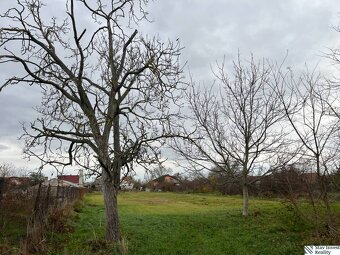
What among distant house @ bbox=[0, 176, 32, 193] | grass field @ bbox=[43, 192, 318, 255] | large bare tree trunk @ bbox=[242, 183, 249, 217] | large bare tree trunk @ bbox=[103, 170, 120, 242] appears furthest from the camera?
large bare tree trunk @ bbox=[242, 183, 249, 217]

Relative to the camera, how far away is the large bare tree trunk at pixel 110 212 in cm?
1352

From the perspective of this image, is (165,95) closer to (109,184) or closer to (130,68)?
(130,68)

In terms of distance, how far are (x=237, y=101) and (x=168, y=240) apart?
10347 millimetres

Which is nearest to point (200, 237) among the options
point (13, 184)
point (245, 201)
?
point (245, 201)

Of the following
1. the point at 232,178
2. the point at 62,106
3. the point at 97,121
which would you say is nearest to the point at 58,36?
the point at 62,106

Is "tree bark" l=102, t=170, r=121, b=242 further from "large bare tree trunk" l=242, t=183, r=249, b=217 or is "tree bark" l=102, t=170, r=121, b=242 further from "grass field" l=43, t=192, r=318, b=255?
"large bare tree trunk" l=242, t=183, r=249, b=217

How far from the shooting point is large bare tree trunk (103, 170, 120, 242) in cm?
1352

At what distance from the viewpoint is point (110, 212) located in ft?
45.0

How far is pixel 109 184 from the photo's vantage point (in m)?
13.9

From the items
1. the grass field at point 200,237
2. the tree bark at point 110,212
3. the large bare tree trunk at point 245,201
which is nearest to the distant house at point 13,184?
the grass field at point 200,237

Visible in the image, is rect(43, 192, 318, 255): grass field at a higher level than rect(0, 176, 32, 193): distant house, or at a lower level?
lower

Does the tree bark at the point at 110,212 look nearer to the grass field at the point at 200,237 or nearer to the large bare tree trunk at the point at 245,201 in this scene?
the grass field at the point at 200,237

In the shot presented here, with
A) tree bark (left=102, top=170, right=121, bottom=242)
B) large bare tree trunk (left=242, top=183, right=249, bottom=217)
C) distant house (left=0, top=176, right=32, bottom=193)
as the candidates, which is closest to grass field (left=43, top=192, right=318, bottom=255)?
tree bark (left=102, top=170, right=121, bottom=242)

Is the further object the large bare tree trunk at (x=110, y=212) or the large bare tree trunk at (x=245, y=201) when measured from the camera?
the large bare tree trunk at (x=245, y=201)
